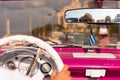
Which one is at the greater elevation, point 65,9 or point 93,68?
point 65,9

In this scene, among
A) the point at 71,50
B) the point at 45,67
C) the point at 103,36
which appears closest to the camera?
the point at 45,67

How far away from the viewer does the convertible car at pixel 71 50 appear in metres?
3.73

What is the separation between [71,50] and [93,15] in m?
0.45

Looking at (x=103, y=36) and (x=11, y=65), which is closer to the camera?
(x=11, y=65)

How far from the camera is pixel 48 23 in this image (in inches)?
195

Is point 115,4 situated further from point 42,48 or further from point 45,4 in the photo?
point 42,48

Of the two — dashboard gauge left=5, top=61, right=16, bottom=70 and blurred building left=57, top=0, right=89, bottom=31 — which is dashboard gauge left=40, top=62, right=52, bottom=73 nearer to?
dashboard gauge left=5, top=61, right=16, bottom=70

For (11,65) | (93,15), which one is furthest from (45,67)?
(93,15)

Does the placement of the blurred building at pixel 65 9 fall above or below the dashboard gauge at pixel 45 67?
above

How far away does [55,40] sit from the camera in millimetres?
5094

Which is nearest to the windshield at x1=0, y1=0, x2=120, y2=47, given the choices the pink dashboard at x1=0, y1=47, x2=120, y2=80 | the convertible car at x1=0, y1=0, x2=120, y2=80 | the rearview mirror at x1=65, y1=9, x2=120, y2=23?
the convertible car at x1=0, y1=0, x2=120, y2=80

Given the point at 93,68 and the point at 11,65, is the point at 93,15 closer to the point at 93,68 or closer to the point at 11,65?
the point at 93,68

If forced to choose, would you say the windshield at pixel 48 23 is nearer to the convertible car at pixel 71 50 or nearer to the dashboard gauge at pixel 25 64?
the convertible car at pixel 71 50

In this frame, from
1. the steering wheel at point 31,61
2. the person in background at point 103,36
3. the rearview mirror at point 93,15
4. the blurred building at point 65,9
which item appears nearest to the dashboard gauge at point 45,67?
the steering wheel at point 31,61
